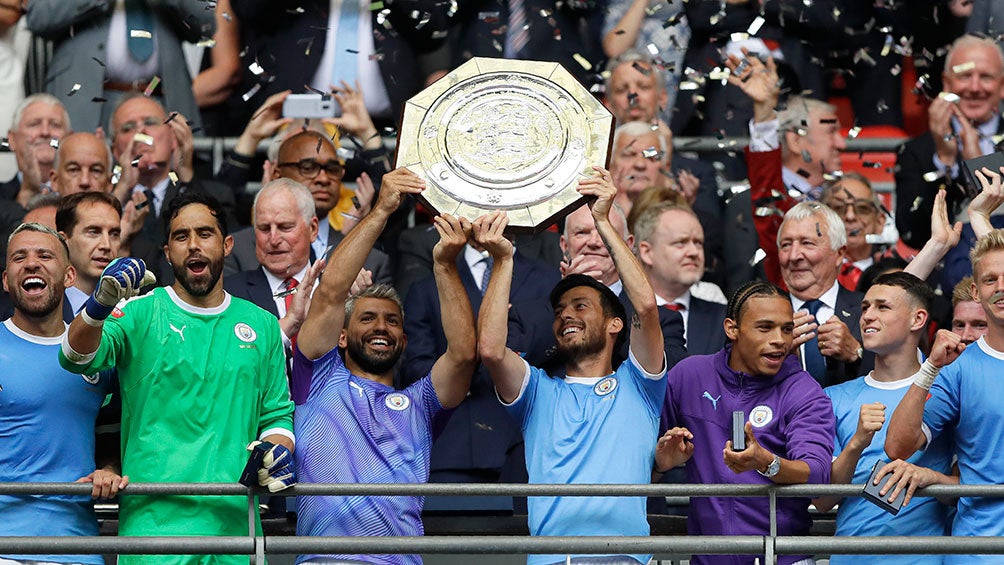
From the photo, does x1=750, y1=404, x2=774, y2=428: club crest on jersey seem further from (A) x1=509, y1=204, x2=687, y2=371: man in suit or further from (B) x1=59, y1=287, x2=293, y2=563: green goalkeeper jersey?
(B) x1=59, y1=287, x2=293, y2=563: green goalkeeper jersey

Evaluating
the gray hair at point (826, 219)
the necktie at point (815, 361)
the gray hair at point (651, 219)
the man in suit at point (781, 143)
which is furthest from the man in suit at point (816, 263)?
the man in suit at point (781, 143)

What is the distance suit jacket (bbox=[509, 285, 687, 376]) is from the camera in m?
8.42

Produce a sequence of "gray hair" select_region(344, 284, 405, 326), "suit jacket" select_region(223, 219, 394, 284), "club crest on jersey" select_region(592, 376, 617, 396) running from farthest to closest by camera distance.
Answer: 1. "suit jacket" select_region(223, 219, 394, 284)
2. "gray hair" select_region(344, 284, 405, 326)
3. "club crest on jersey" select_region(592, 376, 617, 396)

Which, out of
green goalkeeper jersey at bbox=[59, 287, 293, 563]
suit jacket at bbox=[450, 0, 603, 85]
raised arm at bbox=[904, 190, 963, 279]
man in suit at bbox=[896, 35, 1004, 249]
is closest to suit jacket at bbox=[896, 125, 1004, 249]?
man in suit at bbox=[896, 35, 1004, 249]

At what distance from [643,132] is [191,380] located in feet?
11.7

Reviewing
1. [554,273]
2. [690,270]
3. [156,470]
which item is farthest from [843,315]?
[156,470]

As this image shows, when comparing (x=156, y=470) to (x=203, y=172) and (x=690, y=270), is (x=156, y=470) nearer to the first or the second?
(x=690, y=270)

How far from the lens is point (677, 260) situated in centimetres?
905

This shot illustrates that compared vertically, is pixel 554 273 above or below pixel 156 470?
above

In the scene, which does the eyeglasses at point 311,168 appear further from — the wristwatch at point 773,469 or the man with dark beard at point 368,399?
the wristwatch at point 773,469

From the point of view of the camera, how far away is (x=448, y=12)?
36.0 ft

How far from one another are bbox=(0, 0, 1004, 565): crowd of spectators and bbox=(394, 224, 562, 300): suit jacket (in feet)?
0.06

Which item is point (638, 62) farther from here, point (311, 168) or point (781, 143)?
point (311, 168)

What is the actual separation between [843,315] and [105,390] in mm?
3508
